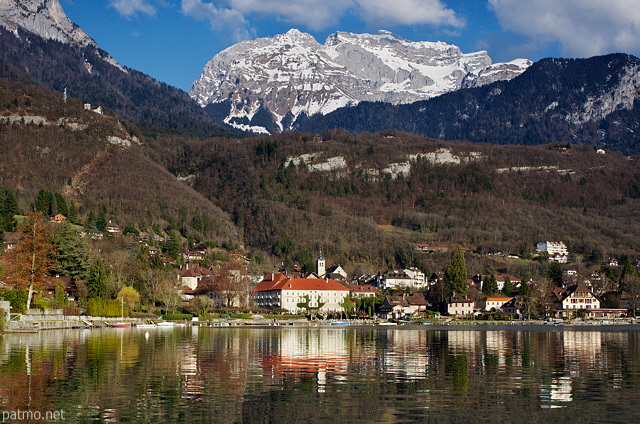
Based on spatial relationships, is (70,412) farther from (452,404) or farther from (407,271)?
(407,271)

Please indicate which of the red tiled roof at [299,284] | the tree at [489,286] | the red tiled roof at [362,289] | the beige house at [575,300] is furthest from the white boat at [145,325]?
the tree at [489,286]

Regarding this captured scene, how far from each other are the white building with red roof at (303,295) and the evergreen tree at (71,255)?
150ft

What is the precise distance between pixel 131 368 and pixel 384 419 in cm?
→ 1709

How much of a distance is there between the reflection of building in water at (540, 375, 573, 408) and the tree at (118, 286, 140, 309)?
76.3m

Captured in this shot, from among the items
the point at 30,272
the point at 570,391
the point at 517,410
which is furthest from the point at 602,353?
the point at 30,272

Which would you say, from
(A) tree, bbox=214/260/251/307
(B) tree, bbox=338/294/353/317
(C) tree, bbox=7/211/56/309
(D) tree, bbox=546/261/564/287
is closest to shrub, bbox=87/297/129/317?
(C) tree, bbox=7/211/56/309

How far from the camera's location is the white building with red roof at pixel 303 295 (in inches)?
5458

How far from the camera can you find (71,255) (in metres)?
99.2

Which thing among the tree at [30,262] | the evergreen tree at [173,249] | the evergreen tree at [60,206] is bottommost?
the tree at [30,262]

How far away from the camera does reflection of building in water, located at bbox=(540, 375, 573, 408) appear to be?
27.0 m

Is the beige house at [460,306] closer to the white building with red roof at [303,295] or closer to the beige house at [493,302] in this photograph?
the beige house at [493,302]

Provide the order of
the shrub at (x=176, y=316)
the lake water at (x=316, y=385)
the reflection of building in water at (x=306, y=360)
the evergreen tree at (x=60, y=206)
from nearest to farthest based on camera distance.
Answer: the lake water at (x=316, y=385) → the reflection of building in water at (x=306, y=360) → the shrub at (x=176, y=316) → the evergreen tree at (x=60, y=206)

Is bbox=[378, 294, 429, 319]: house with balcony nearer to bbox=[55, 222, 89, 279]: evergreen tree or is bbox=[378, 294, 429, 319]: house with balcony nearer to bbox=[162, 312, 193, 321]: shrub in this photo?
bbox=[162, 312, 193, 321]: shrub

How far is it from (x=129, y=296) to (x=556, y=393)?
80715mm
